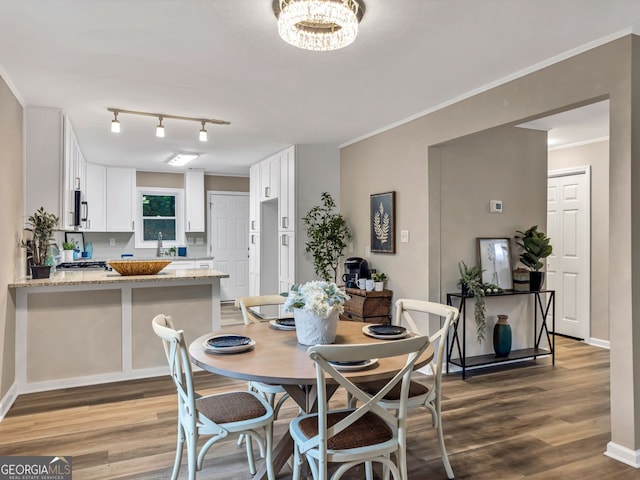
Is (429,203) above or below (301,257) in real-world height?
above

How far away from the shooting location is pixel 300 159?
5.43 meters

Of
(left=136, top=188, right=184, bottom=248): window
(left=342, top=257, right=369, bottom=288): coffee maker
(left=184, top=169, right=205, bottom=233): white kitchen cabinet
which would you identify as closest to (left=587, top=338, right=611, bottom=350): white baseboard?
(left=342, top=257, right=369, bottom=288): coffee maker

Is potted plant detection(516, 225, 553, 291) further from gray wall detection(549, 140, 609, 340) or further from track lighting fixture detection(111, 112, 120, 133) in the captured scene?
track lighting fixture detection(111, 112, 120, 133)

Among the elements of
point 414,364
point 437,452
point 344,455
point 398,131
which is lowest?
point 437,452

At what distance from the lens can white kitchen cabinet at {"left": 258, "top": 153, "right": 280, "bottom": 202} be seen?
5.99 m

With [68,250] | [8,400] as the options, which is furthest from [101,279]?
[68,250]

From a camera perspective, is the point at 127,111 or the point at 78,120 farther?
the point at 78,120

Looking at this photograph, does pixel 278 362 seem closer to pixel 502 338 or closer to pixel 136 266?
pixel 136 266

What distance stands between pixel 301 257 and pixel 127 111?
2.52 m

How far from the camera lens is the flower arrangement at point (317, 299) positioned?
2.12 meters

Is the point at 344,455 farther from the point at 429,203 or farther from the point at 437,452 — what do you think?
the point at 429,203

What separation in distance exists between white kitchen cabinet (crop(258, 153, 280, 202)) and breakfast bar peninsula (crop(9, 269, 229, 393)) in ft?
7.34

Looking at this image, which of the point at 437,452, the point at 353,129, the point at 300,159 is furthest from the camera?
the point at 300,159

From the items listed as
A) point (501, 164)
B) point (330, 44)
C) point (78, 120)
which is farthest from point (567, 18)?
point (78, 120)
